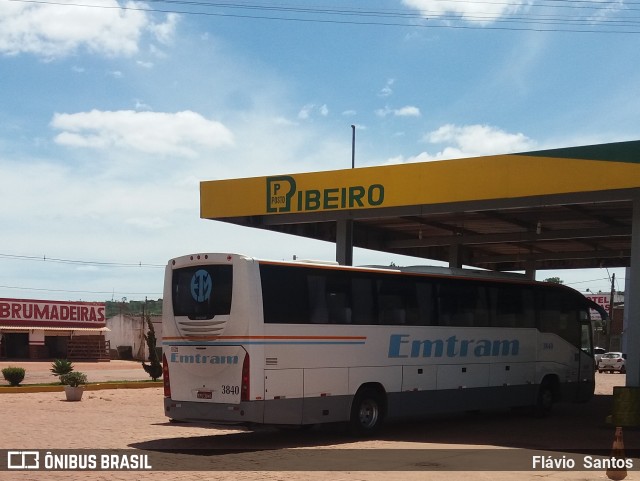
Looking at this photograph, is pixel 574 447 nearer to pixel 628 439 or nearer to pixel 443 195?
pixel 628 439

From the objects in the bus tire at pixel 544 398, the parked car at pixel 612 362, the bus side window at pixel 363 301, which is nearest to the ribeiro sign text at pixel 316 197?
the bus side window at pixel 363 301

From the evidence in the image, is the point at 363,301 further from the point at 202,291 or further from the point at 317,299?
the point at 202,291

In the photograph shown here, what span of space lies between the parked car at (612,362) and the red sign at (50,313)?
124ft

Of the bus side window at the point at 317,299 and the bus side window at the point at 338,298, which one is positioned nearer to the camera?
the bus side window at the point at 317,299

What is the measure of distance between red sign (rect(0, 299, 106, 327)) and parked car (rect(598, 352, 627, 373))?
1494 inches

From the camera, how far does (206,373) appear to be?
1630 centimetres

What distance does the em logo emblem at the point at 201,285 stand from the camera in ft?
53.6

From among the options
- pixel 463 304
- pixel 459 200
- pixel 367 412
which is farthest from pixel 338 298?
pixel 459 200

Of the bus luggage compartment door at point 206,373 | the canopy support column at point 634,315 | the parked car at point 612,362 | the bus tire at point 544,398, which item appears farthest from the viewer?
the parked car at point 612,362

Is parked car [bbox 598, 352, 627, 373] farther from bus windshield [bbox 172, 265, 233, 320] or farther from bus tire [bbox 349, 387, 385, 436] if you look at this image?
bus windshield [bbox 172, 265, 233, 320]

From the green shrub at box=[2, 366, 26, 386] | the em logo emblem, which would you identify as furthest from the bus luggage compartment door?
the green shrub at box=[2, 366, 26, 386]

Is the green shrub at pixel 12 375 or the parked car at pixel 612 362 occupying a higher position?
the green shrub at pixel 12 375

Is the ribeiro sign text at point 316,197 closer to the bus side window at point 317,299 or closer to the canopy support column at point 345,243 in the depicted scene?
the canopy support column at point 345,243

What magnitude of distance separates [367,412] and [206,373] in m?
3.77
